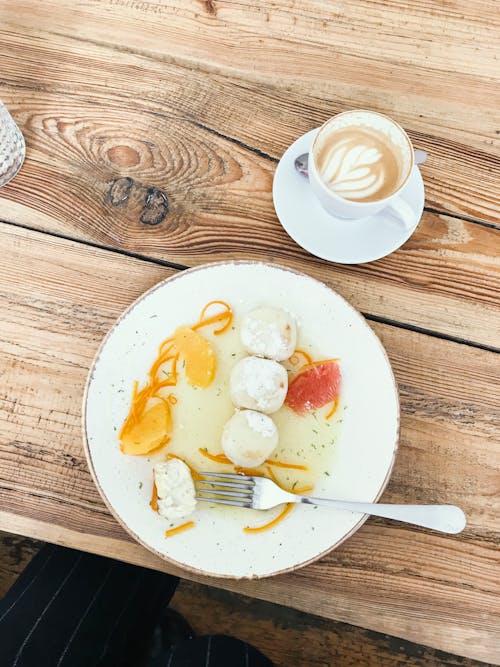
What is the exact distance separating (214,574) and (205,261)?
0.58 metres

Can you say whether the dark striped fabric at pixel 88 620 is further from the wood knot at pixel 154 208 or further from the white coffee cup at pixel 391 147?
the white coffee cup at pixel 391 147

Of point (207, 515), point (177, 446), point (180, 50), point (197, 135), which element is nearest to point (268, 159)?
point (197, 135)

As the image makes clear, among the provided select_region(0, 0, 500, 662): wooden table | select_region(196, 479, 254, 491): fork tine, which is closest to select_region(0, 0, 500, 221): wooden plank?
select_region(0, 0, 500, 662): wooden table

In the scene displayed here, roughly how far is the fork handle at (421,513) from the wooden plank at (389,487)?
7 cm

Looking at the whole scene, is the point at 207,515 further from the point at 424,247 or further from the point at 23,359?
the point at 424,247

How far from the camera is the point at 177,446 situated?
1.03 metres

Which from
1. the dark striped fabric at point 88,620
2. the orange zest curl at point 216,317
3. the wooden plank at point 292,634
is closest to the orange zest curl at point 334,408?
the orange zest curl at point 216,317

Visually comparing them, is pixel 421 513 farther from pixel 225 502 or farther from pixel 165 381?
pixel 165 381

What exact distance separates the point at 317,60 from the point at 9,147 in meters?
0.65

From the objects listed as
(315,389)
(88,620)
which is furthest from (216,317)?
(88,620)

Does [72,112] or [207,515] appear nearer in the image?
[207,515]

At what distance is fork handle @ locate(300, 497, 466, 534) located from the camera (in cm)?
99

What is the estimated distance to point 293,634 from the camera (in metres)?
1.53

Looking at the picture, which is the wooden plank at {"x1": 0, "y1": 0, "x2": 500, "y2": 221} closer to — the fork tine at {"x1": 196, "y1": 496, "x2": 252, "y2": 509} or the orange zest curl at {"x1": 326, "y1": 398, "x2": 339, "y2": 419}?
the orange zest curl at {"x1": 326, "y1": 398, "x2": 339, "y2": 419}
